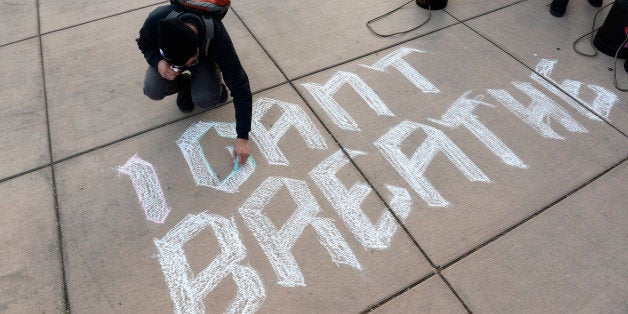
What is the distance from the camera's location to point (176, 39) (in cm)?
194

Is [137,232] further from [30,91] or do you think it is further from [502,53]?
[502,53]

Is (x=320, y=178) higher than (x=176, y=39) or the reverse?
the reverse

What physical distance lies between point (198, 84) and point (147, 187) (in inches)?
30.6

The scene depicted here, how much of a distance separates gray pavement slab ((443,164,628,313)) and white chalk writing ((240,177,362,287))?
0.62 meters

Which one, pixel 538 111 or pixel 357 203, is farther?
pixel 538 111

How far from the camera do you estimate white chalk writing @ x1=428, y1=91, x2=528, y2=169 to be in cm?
Answer: 270

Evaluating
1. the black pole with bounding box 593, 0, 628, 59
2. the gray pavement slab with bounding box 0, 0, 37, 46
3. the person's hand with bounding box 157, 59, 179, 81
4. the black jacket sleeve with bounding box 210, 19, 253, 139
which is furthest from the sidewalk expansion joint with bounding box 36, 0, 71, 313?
the black pole with bounding box 593, 0, 628, 59

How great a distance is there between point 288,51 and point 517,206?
218 centimetres

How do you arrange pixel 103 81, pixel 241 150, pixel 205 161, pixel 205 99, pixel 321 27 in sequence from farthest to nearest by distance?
pixel 321 27
pixel 103 81
pixel 205 99
pixel 205 161
pixel 241 150

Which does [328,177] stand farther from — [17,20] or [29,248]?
[17,20]

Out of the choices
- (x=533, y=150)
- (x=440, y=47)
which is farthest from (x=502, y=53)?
(x=533, y=150)

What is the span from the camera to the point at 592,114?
9.70 ft

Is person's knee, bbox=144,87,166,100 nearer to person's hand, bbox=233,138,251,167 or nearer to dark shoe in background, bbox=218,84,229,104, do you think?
dark shoe in background, bbox=218,84,229,104

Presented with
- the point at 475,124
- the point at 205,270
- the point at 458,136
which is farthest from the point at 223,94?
the point at 475,124
